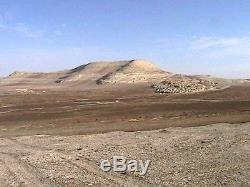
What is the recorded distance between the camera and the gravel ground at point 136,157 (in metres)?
14.4

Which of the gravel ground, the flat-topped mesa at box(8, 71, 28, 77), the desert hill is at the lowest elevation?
the gravel ground

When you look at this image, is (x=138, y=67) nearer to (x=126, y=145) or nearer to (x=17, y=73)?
(x=17, y=73)

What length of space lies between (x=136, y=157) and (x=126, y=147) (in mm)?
2051

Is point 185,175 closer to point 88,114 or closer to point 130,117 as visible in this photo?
point 130,117

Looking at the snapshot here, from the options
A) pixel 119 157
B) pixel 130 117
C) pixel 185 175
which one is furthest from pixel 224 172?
pixel 130 117

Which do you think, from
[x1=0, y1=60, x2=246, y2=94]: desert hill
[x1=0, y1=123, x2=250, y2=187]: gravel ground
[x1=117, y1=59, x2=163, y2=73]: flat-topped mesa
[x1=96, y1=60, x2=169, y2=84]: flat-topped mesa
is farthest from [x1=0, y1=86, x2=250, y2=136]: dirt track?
[x1=117, y1=59, x2=163, y2=73]: flat-topped mesa

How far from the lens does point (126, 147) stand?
19.6 m

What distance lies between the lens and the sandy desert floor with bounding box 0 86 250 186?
576 inches

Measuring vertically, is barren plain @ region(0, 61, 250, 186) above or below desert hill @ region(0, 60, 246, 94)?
below

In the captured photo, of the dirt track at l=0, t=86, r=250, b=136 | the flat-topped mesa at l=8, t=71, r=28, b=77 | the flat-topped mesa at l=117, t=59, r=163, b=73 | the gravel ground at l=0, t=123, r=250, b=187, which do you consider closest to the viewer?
the gravel ground at l=0, t=123, r=250, b=187

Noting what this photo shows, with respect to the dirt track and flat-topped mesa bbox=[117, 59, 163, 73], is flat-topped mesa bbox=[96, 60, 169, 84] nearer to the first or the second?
flat-topped mesa bbox=[117, 59, 163, 73]

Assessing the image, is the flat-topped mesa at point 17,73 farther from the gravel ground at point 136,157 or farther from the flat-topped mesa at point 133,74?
the gravel ground at point 136,157

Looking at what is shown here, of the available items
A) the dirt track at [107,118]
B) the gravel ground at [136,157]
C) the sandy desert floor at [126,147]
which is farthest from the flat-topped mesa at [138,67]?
the gravel ground at [136,157]

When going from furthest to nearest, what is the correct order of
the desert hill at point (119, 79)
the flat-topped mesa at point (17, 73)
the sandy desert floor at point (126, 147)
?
the flat-topped mesa at point (17, 73) < the desert hill at point (119, 79) < the sandy desert floor at point (126, 147)
